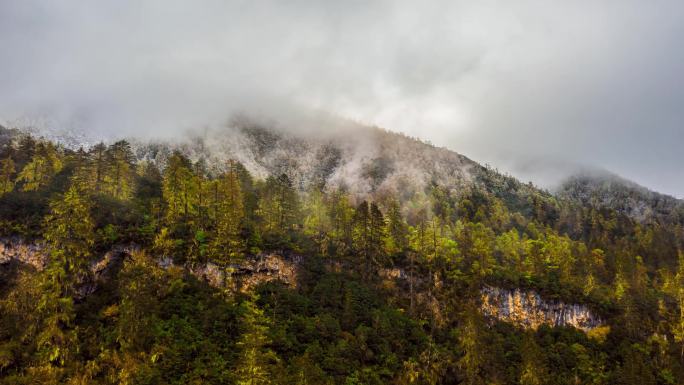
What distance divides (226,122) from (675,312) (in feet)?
506

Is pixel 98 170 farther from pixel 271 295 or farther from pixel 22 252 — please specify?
pixel 271 295

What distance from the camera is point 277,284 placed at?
57.4m

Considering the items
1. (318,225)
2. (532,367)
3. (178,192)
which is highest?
(318,225)

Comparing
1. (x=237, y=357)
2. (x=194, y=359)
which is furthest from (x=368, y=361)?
(x=194, y=359)

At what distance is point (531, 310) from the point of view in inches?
2689

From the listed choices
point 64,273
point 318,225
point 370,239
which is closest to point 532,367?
point 370,239

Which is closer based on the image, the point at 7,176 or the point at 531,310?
the point at 7,176

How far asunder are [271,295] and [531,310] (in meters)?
42.4

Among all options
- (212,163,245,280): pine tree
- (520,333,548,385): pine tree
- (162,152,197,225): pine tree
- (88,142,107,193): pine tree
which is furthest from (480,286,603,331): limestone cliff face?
(88,142,107,193): pine tree

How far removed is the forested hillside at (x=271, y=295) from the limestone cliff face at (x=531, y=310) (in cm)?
43

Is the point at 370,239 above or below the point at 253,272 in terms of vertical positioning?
above

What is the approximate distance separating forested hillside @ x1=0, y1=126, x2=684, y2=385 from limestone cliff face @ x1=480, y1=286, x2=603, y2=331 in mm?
428

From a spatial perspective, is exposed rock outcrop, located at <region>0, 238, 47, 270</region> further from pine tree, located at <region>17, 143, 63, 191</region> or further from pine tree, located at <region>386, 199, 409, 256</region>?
pine tree, located at <region>386, 199, 409, 256</region>

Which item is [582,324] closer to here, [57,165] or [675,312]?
[675,312]
